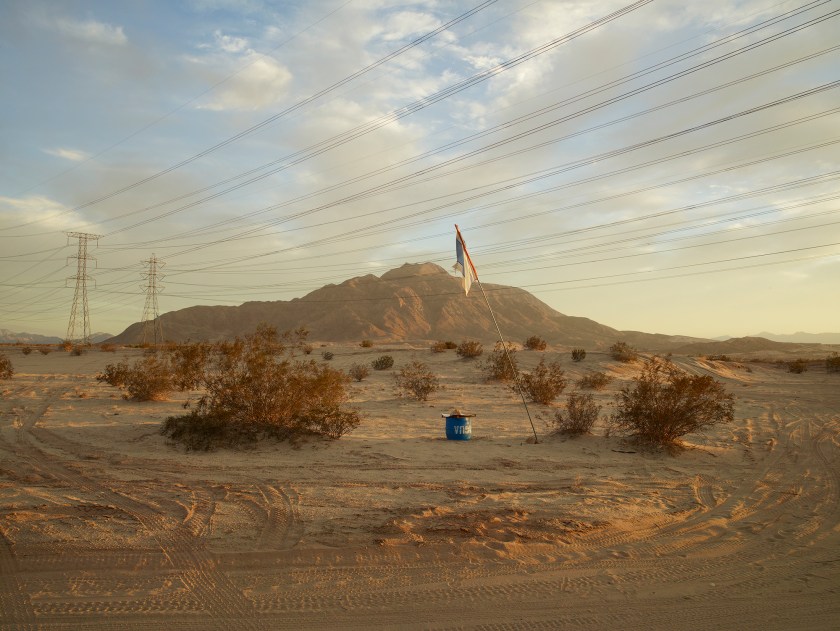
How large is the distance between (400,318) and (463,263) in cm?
10427

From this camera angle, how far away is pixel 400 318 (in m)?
119

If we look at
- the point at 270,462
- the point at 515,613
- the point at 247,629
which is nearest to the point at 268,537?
the point at 247,629

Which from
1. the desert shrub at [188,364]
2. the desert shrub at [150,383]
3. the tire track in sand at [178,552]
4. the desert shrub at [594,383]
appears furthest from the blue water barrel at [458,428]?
the desert shrub at [594,383]

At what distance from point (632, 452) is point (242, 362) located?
35.9ft

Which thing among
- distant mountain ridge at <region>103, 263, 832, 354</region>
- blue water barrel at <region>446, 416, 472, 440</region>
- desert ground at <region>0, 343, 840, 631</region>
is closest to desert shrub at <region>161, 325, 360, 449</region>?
desert ground at <region>0, 343, 840, 631</region>

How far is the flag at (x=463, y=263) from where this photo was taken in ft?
49.3

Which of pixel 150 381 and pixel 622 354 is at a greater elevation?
pixel 622 354

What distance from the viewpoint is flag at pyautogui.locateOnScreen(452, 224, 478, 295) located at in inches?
592

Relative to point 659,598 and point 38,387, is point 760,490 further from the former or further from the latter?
point 38,387

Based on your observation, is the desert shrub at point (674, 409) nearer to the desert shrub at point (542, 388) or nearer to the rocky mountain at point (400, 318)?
the desert shrub at point (542, 388)

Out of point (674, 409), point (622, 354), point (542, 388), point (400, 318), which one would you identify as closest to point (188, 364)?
point (542, 388)

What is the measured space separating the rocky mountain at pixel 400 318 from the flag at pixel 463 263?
86.7 meters

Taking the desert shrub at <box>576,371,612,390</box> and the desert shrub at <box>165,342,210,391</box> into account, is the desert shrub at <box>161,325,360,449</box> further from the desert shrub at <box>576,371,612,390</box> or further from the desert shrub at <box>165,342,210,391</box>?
the desert shrub at <box>576,371,612,390</box>

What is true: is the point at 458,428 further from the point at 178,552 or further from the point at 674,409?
the point at 178,552
